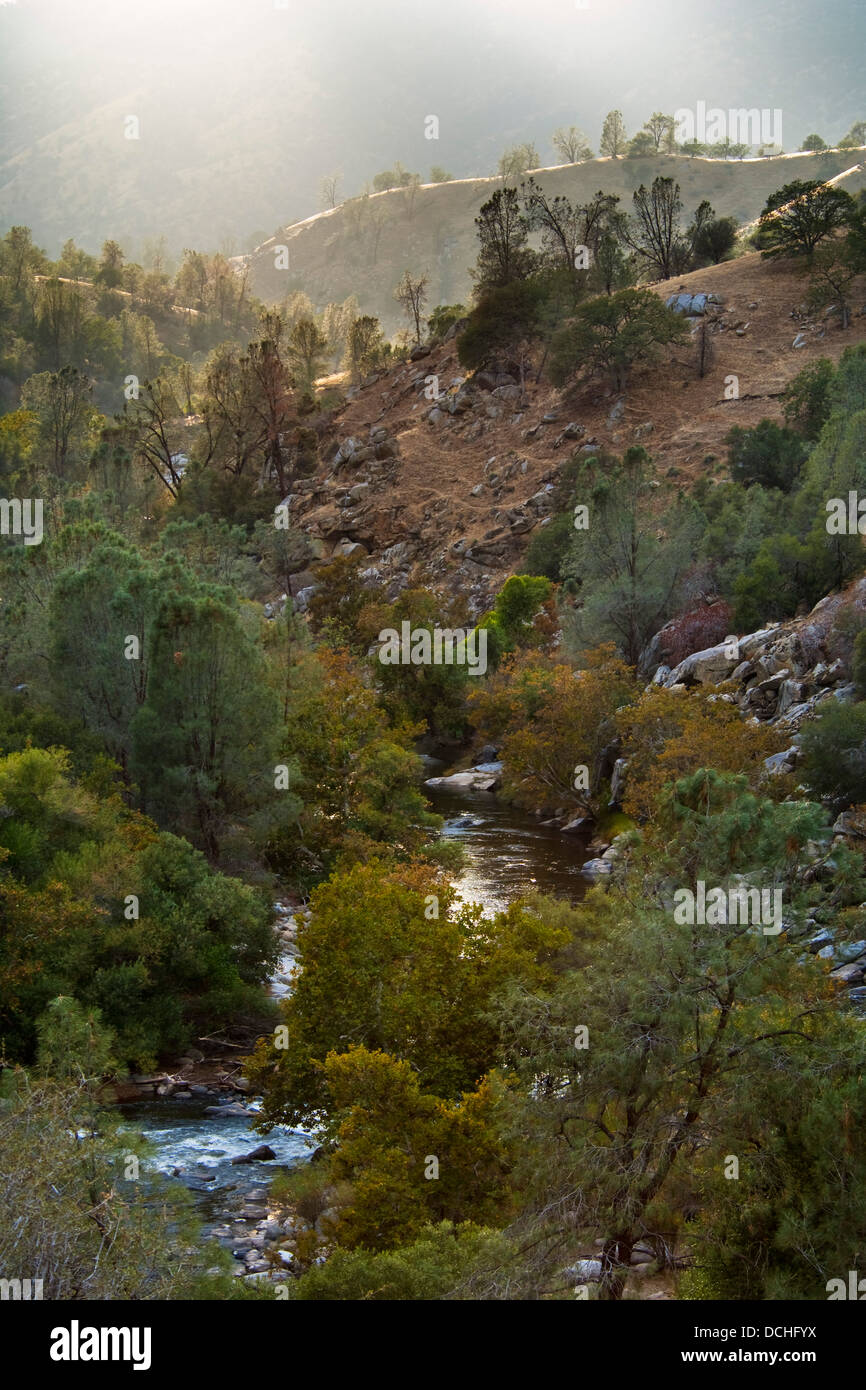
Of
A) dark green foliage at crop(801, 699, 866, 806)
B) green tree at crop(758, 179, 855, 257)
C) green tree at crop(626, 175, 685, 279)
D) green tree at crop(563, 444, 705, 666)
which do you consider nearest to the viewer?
dark green foliage at crop(801, 699, 866, 806)

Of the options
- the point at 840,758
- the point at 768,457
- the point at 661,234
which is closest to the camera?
the point at 840,758

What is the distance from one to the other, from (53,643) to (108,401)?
4049 inches

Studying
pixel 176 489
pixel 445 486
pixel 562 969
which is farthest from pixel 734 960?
pixel 176 489

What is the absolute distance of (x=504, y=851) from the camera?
3888cm

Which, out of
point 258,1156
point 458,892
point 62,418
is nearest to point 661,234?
point 62,418

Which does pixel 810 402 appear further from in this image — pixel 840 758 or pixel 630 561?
pixel 840 758

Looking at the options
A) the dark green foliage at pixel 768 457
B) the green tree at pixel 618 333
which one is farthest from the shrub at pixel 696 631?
the green tree at pixel 618 333

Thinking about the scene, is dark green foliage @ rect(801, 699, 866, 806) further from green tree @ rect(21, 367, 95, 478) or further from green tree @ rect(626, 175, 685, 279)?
green tree @ rect(626, 175, 685, 279)

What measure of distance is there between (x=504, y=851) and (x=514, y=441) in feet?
136

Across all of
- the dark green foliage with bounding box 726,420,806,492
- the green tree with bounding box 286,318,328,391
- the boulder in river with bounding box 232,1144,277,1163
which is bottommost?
the boulder in river with bounding box 232,1144,277,1163

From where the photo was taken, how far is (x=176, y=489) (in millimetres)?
81688

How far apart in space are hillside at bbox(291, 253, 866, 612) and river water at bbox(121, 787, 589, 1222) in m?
23.1

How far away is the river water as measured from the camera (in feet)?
60.2

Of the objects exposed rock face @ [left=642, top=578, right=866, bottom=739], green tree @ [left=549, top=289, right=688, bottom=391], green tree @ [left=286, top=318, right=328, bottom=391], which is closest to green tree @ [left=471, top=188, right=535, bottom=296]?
green tree @ [left=549, top=289, right=688, bottom=391]
